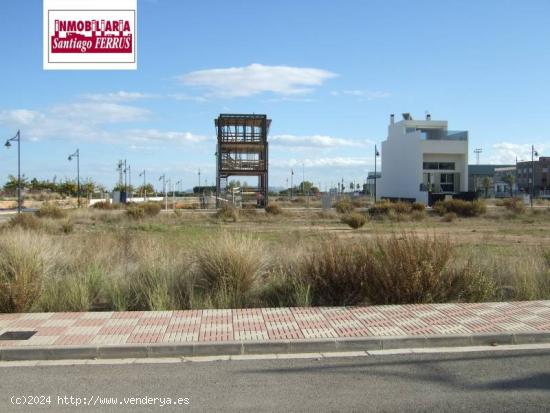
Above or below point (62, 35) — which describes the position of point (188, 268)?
below

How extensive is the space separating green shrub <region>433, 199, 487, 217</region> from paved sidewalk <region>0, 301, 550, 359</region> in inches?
1498

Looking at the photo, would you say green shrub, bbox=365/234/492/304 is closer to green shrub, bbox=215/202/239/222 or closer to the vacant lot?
the vacant lot

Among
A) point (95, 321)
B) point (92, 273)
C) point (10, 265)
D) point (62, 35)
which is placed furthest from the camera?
point (62, 35)

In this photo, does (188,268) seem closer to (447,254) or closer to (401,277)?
(401,277)

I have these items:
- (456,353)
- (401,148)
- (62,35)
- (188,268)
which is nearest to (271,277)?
(188,268)

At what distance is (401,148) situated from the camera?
7944cm

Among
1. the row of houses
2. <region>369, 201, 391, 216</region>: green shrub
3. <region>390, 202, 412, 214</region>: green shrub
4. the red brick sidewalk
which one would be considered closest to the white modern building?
the row of houses

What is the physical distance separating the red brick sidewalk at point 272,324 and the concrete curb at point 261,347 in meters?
0.11

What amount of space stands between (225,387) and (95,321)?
9.90 ft

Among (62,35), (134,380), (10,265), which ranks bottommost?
(134,380)

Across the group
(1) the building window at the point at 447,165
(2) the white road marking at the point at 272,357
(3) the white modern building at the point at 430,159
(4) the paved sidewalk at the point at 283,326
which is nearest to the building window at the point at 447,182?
(3) the white modern building at the point at 430,159

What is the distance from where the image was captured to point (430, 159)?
7475cm

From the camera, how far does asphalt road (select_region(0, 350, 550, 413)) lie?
530 centimetres

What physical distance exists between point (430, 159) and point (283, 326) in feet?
230
